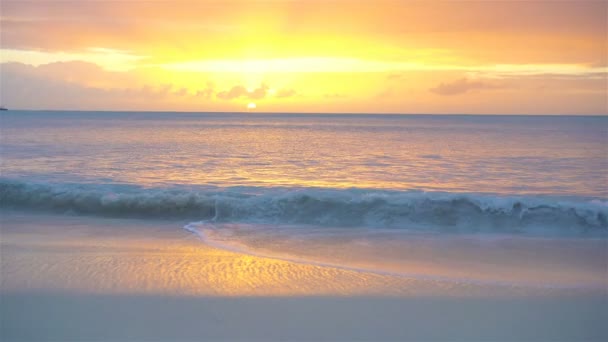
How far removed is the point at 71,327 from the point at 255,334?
1.87 metres

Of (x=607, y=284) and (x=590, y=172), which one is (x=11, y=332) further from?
(x=590, y=172)

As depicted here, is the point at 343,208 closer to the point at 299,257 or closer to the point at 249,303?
the point at 299,257

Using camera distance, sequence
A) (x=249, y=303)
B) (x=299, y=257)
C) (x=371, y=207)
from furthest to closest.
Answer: (x=371, y=207), (x=299, y=257), (x=249, y=303)

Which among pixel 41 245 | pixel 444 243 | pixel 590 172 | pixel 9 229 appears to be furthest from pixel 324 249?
pixel 590 172

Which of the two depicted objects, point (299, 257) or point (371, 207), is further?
point (371, 207)

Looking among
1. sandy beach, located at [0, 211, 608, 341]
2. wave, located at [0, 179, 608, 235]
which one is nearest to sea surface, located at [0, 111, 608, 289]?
wave, located at [0, 179, 608, 235]

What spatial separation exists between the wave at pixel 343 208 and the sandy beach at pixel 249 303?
146 inches

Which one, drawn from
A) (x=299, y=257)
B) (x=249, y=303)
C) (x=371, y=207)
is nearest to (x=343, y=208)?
(x=371, y=207)

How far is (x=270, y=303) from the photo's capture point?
18.7ft

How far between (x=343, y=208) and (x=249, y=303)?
599 centimetres

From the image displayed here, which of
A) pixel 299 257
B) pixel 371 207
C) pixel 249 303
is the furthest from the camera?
pixel 371 207

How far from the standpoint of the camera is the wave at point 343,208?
10.7 metres

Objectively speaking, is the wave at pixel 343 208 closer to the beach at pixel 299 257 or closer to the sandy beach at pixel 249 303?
the beach at pixel 299 257

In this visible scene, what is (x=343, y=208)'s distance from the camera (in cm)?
1144
